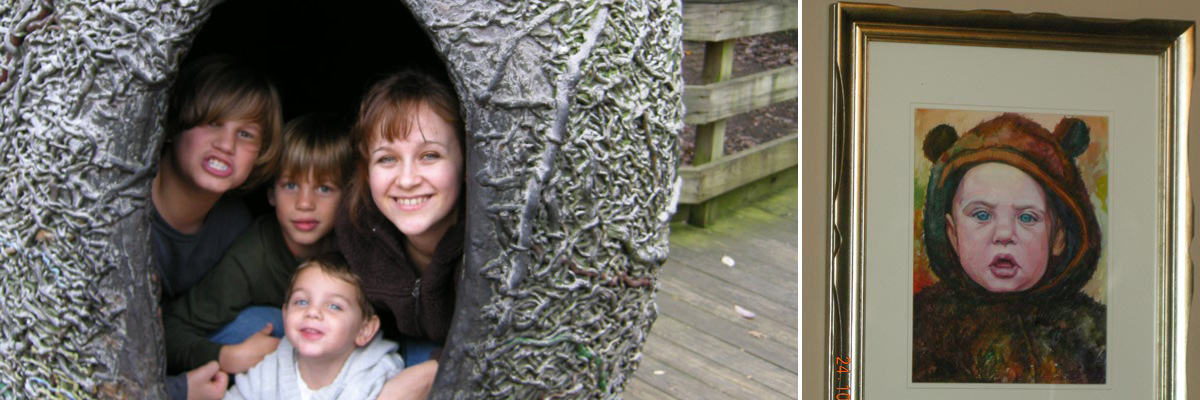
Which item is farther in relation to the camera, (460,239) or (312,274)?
(312,274)

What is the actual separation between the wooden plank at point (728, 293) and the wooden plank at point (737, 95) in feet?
1.44

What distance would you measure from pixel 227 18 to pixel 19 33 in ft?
2.22

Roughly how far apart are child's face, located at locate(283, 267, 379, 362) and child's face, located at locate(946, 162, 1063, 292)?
98cm

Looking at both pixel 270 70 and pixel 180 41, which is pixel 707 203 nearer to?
pixel 270 70

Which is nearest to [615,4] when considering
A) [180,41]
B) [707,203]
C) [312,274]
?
[180,41]

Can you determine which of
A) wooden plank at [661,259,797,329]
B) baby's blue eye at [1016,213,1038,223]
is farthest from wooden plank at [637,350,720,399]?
baby's blue eye at [1016,213,1038,223]

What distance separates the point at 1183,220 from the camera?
6.40 feet

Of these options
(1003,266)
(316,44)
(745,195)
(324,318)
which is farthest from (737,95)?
(324,318)

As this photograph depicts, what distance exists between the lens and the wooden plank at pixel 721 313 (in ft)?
9.05

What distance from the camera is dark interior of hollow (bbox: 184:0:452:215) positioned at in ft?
7.16

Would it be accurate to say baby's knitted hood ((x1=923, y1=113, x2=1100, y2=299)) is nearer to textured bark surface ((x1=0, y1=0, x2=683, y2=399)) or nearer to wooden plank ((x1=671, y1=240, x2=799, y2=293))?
textured bark surface ((x1=0, y1=0, x2=683, y2=399))

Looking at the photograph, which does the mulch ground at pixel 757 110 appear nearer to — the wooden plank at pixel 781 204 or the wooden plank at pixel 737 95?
the wooden plank at pixel 737 95

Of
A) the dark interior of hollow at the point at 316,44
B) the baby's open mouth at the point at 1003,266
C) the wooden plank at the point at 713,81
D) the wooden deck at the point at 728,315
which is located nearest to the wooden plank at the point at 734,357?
the wooden deck at the point at 728,315

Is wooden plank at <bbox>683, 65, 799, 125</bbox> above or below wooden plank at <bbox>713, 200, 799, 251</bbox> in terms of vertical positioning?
above
